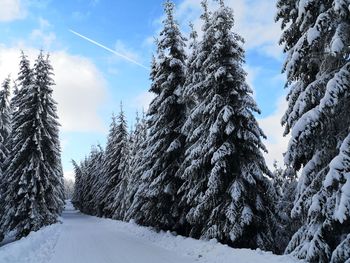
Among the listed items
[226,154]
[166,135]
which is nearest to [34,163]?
[166,135]

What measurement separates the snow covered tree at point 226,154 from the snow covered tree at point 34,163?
50.4 ft

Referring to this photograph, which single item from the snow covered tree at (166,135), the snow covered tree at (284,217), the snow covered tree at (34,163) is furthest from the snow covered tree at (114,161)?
the snow covered tree at (284,217)

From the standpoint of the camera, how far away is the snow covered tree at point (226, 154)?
15.0 meters

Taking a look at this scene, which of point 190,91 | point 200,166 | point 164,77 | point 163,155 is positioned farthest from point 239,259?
point 164,77

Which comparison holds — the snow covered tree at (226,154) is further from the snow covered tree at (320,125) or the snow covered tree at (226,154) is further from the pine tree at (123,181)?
the pine tree at (123,181)

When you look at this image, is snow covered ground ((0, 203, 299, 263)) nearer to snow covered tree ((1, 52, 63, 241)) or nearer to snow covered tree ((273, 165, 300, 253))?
snow covered tree ((273, 165, 300, 253))

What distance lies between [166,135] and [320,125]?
1344 cm

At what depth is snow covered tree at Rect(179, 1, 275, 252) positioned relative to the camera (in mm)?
15023

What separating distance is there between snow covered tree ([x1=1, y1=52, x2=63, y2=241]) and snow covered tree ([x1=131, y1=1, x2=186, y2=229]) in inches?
370

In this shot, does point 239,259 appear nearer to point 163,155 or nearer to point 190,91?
point 190,91

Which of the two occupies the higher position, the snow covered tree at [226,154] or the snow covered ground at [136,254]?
the snow covered tree at [226,154]

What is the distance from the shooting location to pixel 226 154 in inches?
611

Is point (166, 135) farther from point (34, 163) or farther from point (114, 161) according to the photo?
point (114, 161)

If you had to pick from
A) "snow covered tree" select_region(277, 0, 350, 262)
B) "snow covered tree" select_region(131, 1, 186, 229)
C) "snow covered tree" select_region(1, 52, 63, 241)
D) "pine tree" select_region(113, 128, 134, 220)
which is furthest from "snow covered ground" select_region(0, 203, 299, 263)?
"pine tree" select_region(113, 128, 134, 220)
